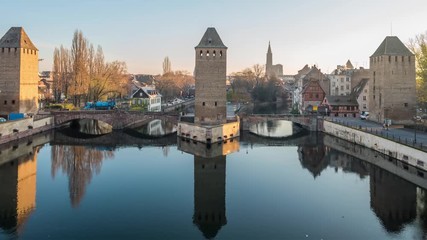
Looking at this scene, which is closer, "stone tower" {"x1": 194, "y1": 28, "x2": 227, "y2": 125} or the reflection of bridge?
the reflection of bridge

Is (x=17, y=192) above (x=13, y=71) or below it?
below

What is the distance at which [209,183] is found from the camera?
23.7 meters

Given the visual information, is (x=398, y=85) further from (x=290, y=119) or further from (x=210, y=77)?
(x=210, y=77)

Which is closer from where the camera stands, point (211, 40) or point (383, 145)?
point (383, 145)

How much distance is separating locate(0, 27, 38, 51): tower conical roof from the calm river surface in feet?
47.5

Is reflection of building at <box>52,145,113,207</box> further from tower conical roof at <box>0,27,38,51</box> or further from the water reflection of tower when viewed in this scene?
tower conical roof at <box>0,27,38,51</box>

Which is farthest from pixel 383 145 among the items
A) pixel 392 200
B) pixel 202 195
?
pixel 202 195

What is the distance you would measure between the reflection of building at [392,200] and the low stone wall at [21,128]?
2928 cm

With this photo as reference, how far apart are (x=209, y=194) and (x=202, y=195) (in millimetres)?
396

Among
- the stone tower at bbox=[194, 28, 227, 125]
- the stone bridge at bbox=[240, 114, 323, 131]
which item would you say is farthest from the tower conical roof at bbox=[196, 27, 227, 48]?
the stone bridge at bbox=[240, 114, 323, 131]

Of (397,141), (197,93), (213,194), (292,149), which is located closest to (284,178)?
(213,194)

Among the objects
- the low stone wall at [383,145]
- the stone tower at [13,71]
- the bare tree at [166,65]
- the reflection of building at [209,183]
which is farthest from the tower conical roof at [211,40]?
the bare tree at [166,65]

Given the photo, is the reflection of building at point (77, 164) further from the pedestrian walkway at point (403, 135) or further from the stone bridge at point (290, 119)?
the pedestrian walkway at point (403, 135)

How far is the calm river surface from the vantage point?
15938 mm
